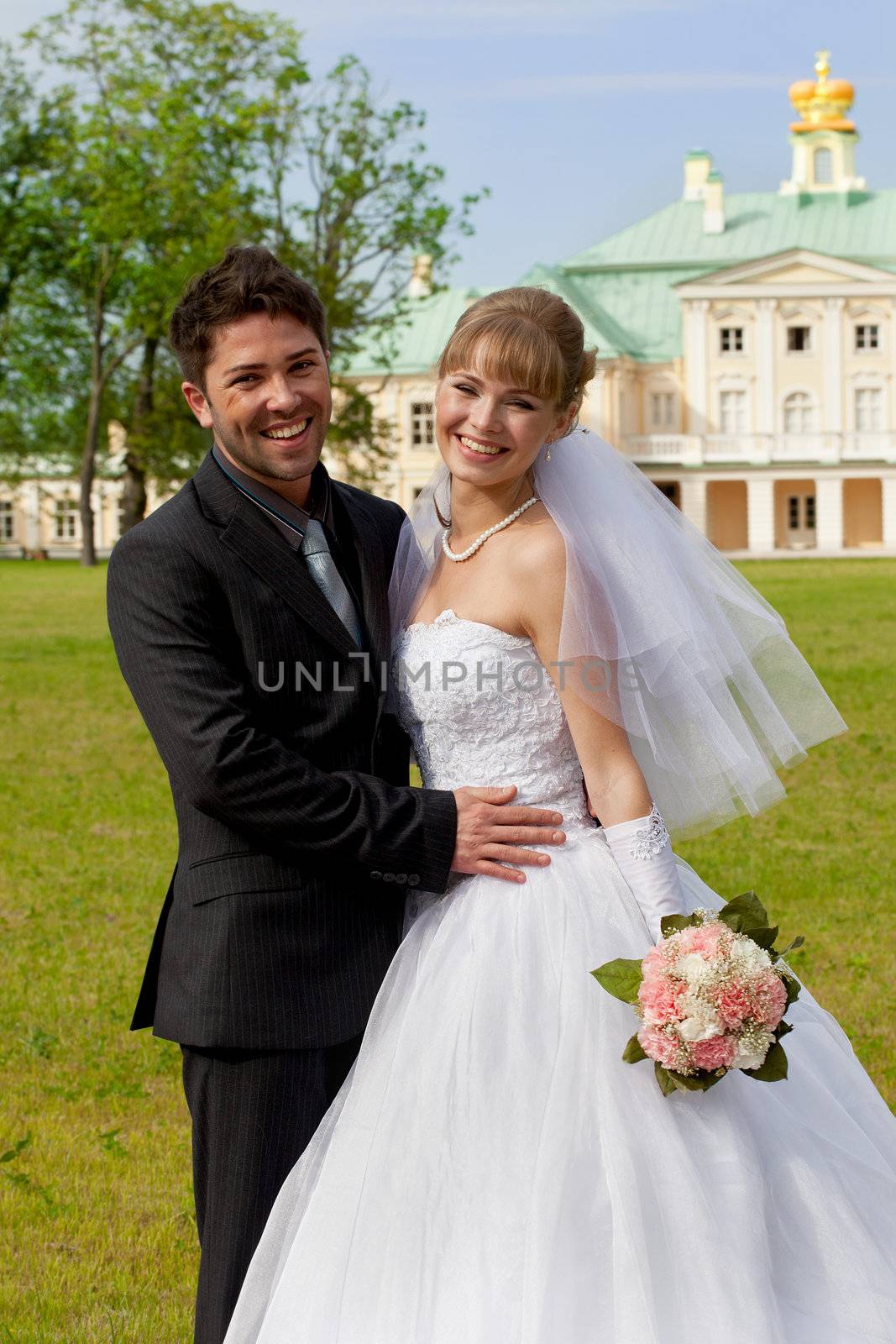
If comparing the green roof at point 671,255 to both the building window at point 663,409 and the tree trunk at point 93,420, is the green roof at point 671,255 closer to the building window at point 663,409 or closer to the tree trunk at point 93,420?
the building window at point 663,409

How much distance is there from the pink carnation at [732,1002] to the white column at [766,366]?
6649 cm

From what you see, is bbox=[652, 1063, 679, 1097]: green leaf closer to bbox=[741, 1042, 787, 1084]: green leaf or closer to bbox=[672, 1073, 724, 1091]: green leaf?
bbox=[672, 1073, 724, 1091]: green leaf

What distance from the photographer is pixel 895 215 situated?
70.3 m

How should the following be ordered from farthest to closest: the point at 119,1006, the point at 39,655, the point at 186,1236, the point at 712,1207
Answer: the point at 39,655, the point at 119,1006, the point at 186,1236, the point at 712,1207

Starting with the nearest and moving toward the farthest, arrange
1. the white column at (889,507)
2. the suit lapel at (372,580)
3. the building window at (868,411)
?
the suit lapel at (372,580) → the white column at (889,507) → the building window at (868,411)

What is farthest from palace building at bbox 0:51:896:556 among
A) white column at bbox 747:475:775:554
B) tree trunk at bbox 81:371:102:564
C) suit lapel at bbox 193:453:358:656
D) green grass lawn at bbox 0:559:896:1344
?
suit lapel at bbox 193:453:358:656

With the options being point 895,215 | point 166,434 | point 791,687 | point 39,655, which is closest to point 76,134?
point 166,434

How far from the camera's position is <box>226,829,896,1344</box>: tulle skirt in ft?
9.88

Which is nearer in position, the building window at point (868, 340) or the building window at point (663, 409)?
the building window at point (868, 340)

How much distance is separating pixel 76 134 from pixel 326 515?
45.3m

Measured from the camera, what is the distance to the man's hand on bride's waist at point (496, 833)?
340 cm

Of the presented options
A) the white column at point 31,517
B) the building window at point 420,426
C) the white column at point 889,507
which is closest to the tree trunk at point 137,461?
the building window at point 420,426

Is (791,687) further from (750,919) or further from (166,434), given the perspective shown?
(166,434)

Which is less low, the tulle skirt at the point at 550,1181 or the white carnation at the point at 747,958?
the white carnation at the point at 747,958
